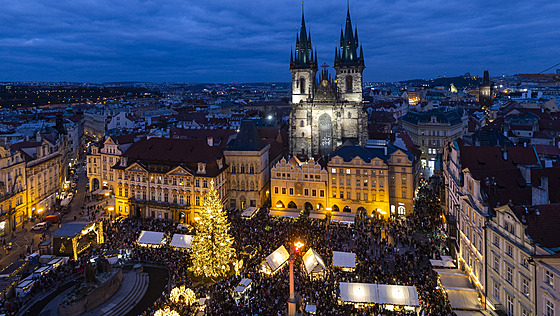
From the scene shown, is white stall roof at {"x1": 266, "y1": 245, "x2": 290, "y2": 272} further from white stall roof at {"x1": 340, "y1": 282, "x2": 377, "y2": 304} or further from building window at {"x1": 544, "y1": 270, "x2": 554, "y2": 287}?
building window at {"x1": 544, "y1": 270, "x2": 554, "y2": 287}

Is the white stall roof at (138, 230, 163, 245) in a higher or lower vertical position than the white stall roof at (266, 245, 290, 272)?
higher

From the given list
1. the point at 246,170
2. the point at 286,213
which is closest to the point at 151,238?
the point at 286,213

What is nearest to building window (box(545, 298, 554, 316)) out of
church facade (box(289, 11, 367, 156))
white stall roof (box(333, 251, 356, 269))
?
white stall roof (box(333, 251, 356, 269))

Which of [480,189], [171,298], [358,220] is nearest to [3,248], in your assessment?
[171,298]

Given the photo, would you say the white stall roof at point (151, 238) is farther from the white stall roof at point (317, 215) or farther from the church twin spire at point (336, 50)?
the church twin spire at point (336, 50)

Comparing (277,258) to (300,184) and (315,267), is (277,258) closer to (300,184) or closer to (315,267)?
(315,267)

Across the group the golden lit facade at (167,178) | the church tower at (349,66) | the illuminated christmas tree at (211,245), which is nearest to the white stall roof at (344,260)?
the illuminated christmas tree at (211,245)

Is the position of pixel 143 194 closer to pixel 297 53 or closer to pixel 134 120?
pixel 297 53
